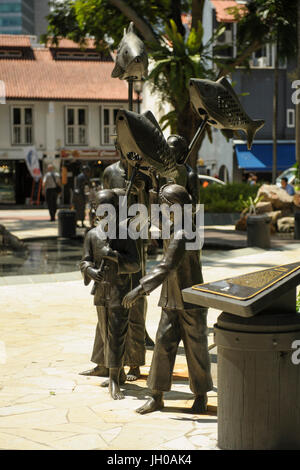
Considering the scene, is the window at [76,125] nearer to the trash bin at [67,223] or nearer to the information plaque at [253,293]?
the trash bin at [67,223]

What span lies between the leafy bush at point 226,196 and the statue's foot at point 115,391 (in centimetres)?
1751

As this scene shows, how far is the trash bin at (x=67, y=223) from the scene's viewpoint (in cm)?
1781

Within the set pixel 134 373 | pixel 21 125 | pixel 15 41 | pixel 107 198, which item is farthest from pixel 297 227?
pixel 15 41

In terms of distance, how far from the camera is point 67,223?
18.0m

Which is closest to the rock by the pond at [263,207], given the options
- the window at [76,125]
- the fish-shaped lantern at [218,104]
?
the fish-shaped lantern at [218,104]

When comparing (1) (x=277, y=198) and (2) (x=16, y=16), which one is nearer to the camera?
(1) (x=277, y=198)

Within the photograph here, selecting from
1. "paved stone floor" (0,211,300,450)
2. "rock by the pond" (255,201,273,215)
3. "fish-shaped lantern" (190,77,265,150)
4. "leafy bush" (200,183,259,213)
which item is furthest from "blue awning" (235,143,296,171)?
"fish-shaped lantern" (190,77,265,150)

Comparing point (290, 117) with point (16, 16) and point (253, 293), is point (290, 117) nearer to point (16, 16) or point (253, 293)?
point (253, 293)

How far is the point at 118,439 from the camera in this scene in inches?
182

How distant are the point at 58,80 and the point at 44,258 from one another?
27185 mm

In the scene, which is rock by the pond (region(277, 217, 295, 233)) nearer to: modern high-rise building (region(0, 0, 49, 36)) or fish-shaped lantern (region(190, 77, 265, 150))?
fish-shaped lantern (region(190, 77, 265, 150))

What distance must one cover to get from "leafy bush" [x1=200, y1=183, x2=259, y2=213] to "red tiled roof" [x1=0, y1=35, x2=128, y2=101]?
17035 mm

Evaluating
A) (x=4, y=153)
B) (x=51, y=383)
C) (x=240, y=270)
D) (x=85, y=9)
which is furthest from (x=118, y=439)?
(x=4, y=153)
